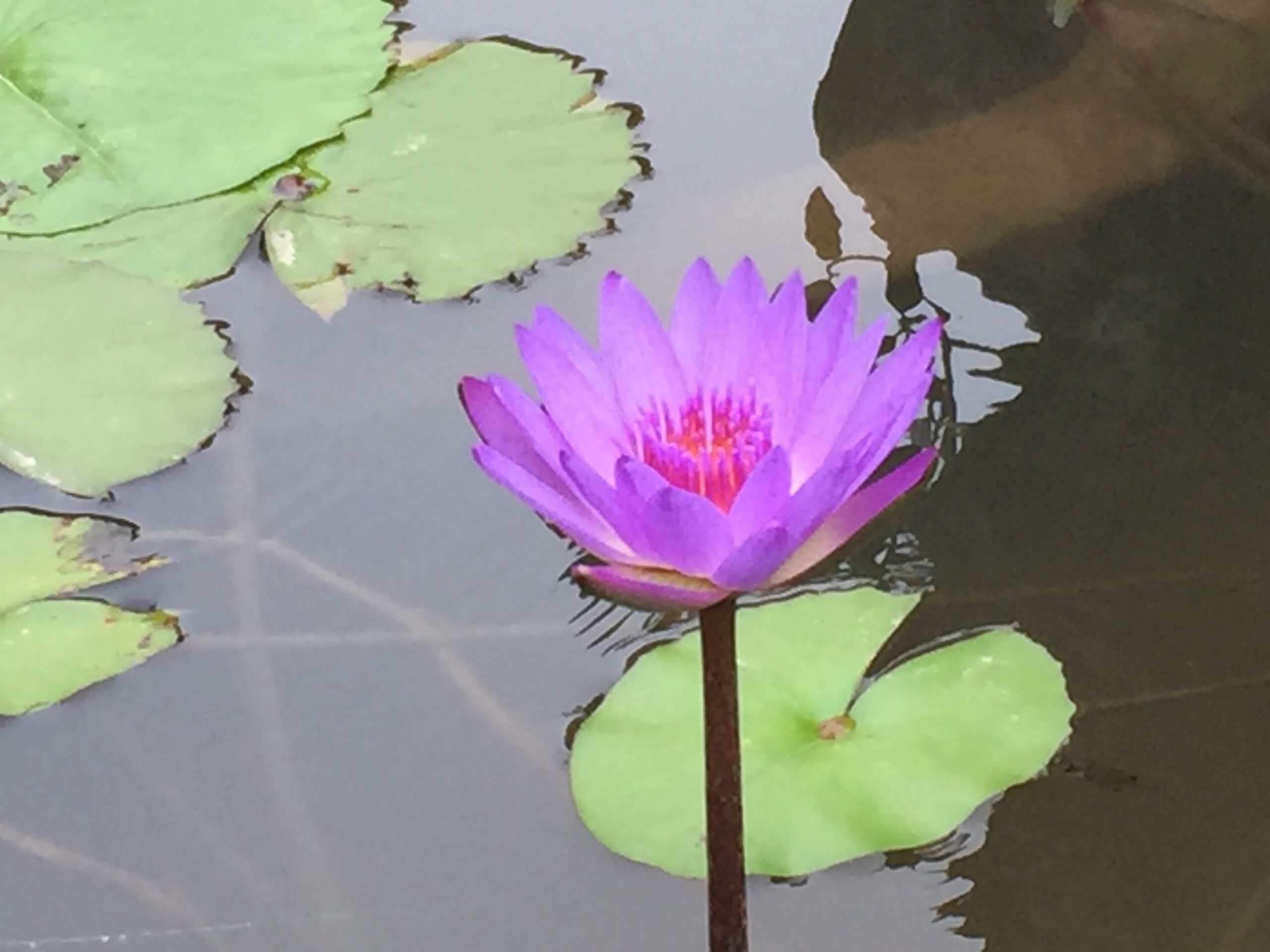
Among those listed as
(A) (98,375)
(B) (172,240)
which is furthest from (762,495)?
(B) (172,240)

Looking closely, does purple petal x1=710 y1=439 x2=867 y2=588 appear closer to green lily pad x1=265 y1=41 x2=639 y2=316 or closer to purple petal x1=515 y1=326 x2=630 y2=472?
purple petal x1=515 y1=326 x2=630 y2=472

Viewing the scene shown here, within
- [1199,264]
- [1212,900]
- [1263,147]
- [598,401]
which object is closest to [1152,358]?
[1199,264]

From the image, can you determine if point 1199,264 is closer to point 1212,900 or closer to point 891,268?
point 891,268

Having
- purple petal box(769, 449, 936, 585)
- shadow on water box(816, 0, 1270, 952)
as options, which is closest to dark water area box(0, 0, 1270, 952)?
shadow on water box(816, 0, 1270, 952)

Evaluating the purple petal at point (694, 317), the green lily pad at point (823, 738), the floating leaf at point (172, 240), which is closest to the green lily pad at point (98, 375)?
the floating leaf at point (172, 240)

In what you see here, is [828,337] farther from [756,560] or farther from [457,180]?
[457,180]

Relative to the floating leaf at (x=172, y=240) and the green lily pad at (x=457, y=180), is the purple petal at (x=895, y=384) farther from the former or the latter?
the floating leaf at (x=172, y=240)
